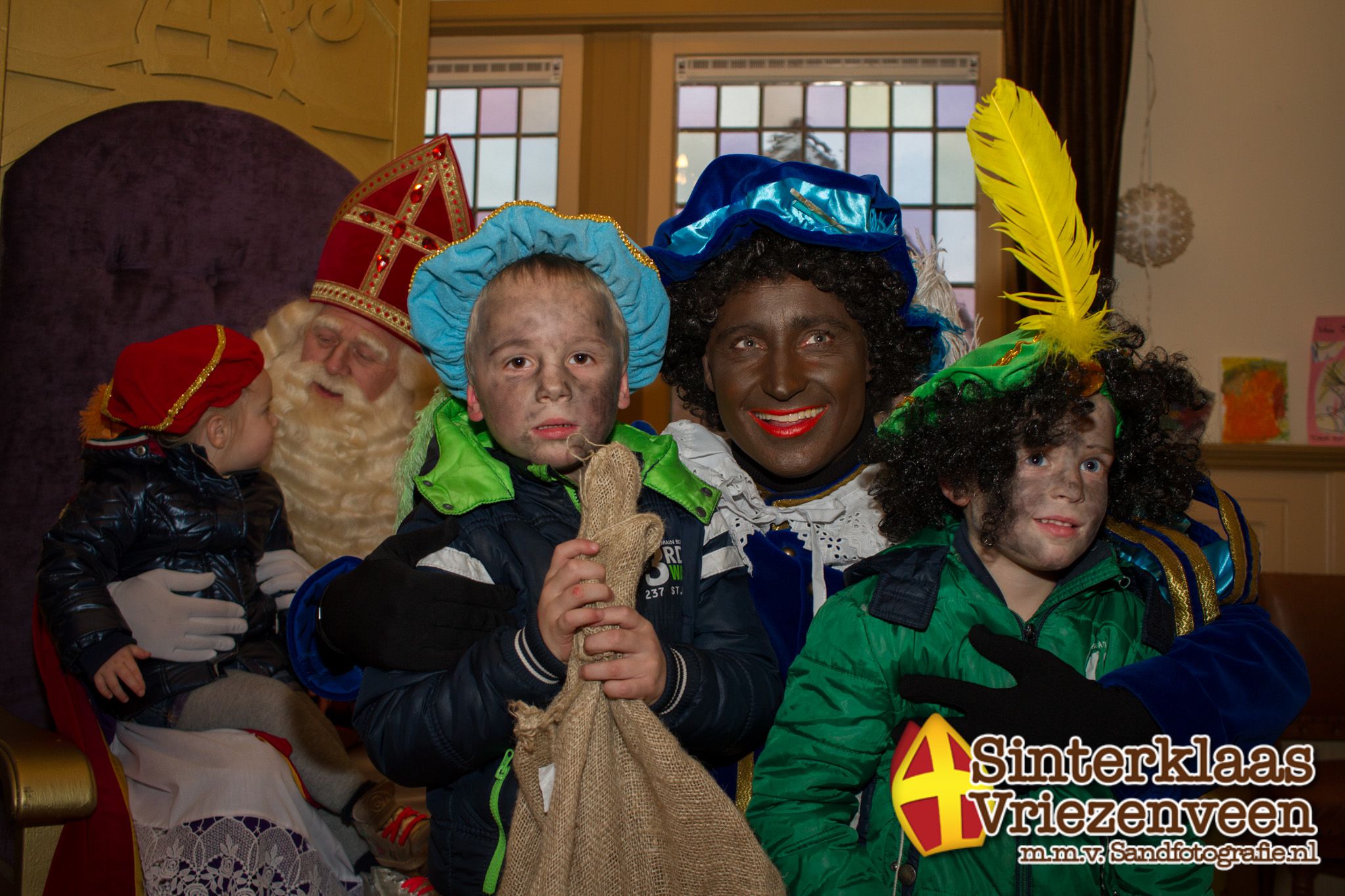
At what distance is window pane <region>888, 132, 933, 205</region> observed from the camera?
5562mm

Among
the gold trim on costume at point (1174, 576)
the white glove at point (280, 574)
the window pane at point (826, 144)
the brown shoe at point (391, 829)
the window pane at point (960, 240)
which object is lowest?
the brown shoe at point (391, 829)

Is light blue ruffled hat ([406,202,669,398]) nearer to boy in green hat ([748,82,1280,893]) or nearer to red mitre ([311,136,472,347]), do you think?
boy in green hat ([748,82,1280,893])

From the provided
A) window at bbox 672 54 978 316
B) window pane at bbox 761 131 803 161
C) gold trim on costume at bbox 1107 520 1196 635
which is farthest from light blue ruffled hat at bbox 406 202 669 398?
window pane at bbox 761 131 803 161

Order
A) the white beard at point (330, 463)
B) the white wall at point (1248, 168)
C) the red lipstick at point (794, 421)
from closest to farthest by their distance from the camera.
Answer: the red lipstick at point (794, 421) → the white beard at point (330, 463) → the white wall at point (1248, 168)

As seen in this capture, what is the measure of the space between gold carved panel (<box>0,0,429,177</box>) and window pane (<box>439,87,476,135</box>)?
74.2 inches

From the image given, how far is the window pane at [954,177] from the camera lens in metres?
5.55

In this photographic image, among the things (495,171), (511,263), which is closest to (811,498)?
(511,263)

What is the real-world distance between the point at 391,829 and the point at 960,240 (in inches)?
171

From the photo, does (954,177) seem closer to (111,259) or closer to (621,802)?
(111,259)

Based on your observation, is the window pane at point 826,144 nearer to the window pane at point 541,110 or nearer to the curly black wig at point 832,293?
the window pane at point 541,110

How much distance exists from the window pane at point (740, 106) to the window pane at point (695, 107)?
6 cm

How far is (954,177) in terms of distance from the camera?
559 cm

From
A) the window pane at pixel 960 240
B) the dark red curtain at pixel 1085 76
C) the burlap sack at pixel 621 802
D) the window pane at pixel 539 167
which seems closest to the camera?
the burlap sack at pixel 621 802

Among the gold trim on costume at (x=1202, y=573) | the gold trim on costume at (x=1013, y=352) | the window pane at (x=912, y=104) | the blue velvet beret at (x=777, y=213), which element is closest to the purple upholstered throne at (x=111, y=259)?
the blue velvet beret at (x=777, y=213)
